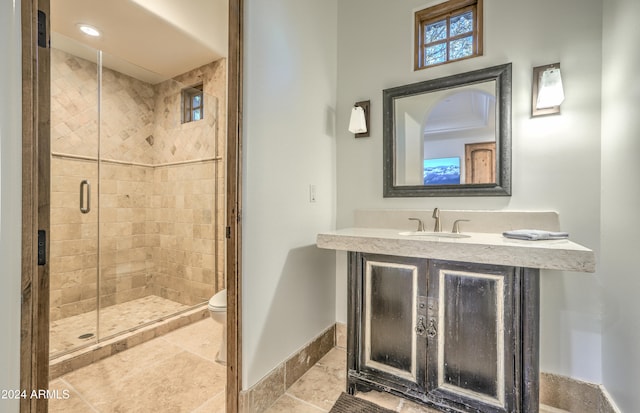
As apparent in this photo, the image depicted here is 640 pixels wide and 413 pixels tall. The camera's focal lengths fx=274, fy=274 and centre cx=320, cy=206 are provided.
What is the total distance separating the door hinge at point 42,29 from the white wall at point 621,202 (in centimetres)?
214

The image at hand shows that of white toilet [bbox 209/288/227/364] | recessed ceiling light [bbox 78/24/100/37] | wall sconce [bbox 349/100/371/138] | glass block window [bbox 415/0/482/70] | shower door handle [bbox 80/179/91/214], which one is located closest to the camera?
glass block window [bbox 415/0/482/70]

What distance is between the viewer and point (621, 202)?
121 centimetres

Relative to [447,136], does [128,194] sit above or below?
below

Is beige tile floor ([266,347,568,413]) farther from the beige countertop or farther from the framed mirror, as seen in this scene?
the framed mirror

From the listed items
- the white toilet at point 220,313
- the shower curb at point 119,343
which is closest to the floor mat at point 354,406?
the white toilet at point 220,313

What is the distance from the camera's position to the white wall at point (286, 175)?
4.72 feet

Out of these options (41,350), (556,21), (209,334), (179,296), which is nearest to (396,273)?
(41,350)

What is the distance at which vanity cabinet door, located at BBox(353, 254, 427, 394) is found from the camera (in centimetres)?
140

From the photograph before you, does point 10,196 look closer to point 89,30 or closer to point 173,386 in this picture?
point 173,386

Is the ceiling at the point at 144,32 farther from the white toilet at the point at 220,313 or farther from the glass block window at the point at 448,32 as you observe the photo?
the white toilet at the point at 220,313

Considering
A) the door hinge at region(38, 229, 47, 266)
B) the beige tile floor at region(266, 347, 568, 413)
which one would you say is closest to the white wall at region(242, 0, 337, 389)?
the beige tile floor at region(266, 347, 568, 413)

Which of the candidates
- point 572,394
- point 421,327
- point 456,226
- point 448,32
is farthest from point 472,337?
point 448,32

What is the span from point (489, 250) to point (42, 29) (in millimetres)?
1780

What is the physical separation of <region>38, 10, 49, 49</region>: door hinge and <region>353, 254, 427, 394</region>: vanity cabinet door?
5.02ft
